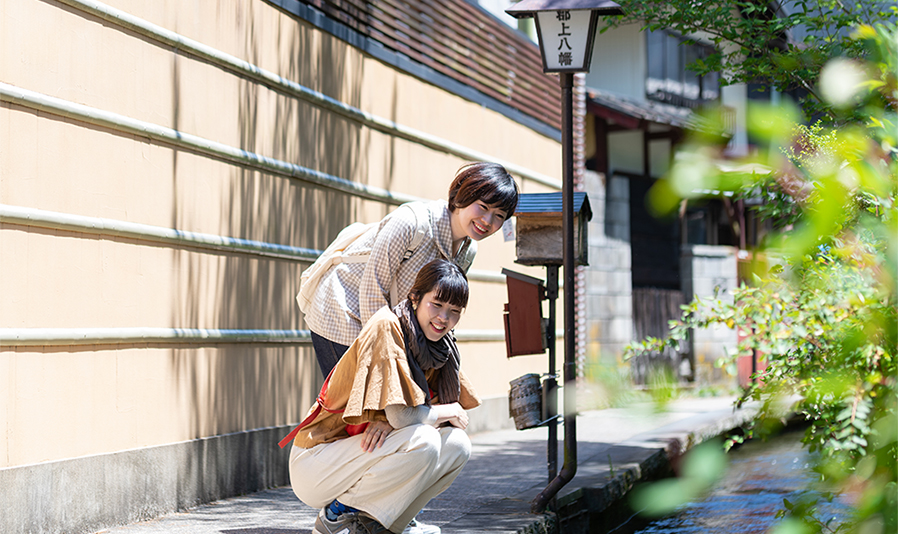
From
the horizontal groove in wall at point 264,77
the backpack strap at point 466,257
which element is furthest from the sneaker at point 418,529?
the horizontal groove in wall at point 264,77

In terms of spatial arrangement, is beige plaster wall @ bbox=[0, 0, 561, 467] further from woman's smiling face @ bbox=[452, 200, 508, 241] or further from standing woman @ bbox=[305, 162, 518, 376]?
woman's smiling face @ bbox=[452, 200, 508, 241]

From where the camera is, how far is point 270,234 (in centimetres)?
625

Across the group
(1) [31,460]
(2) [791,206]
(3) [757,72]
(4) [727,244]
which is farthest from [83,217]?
(4) [727,244]

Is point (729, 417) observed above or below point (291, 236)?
below

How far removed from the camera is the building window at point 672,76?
60.1 ft

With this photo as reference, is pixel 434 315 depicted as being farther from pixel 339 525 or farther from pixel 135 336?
pixel 135 336

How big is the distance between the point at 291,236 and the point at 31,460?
2606 millimetres

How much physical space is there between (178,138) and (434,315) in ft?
7.55

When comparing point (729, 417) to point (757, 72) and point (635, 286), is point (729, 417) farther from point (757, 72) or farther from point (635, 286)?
point (635, 286)

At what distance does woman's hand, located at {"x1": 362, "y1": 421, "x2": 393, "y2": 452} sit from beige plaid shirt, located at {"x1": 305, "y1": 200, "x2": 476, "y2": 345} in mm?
490

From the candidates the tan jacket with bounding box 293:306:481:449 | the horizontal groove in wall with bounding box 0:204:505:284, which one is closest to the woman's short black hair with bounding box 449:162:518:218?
the tan jacket with bounding box 293:306:481:449

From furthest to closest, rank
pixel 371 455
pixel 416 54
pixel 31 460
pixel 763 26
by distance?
pixel 416 54
pixel 763 26
pixel 31 460
pixel 371 455

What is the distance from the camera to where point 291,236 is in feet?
21.3

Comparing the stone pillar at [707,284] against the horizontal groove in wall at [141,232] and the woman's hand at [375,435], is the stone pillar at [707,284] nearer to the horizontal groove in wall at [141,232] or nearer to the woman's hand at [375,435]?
the horizontal groove in wall at [141,232]
